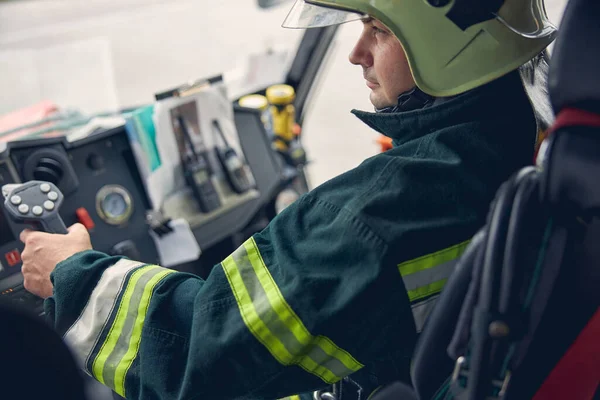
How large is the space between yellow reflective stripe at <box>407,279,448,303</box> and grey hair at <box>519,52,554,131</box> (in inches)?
13.7

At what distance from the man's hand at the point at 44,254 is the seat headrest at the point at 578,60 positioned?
965 millimetres

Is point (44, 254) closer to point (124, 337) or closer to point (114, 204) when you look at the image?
point (124, 337)

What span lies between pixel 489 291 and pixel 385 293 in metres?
0.22

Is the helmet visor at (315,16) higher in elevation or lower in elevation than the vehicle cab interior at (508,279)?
higher

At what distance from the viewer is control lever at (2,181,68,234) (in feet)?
4.14

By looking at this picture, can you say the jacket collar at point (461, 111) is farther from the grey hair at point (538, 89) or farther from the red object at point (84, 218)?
the red object at point (84, 218)

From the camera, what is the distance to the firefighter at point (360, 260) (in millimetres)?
927

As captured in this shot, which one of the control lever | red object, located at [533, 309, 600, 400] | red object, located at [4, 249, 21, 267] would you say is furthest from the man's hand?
red object, located at [533, 309, 600, 400]

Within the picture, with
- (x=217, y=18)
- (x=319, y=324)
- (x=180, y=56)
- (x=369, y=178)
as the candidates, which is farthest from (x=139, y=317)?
(x=217, y=18)

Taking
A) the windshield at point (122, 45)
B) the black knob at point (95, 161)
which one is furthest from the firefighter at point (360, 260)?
the windshield at point (122, 45)

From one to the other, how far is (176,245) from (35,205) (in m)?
0.58

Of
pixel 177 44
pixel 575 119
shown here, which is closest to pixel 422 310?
pixel 575 119

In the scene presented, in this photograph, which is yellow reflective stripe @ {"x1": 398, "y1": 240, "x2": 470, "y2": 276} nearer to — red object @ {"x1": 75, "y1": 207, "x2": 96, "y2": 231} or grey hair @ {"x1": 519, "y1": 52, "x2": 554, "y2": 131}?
grey hair @ {"x1": 519, "y1": 52, "x2": 554, "y2": 131}

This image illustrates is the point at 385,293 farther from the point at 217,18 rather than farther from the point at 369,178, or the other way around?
the point at 217,18
